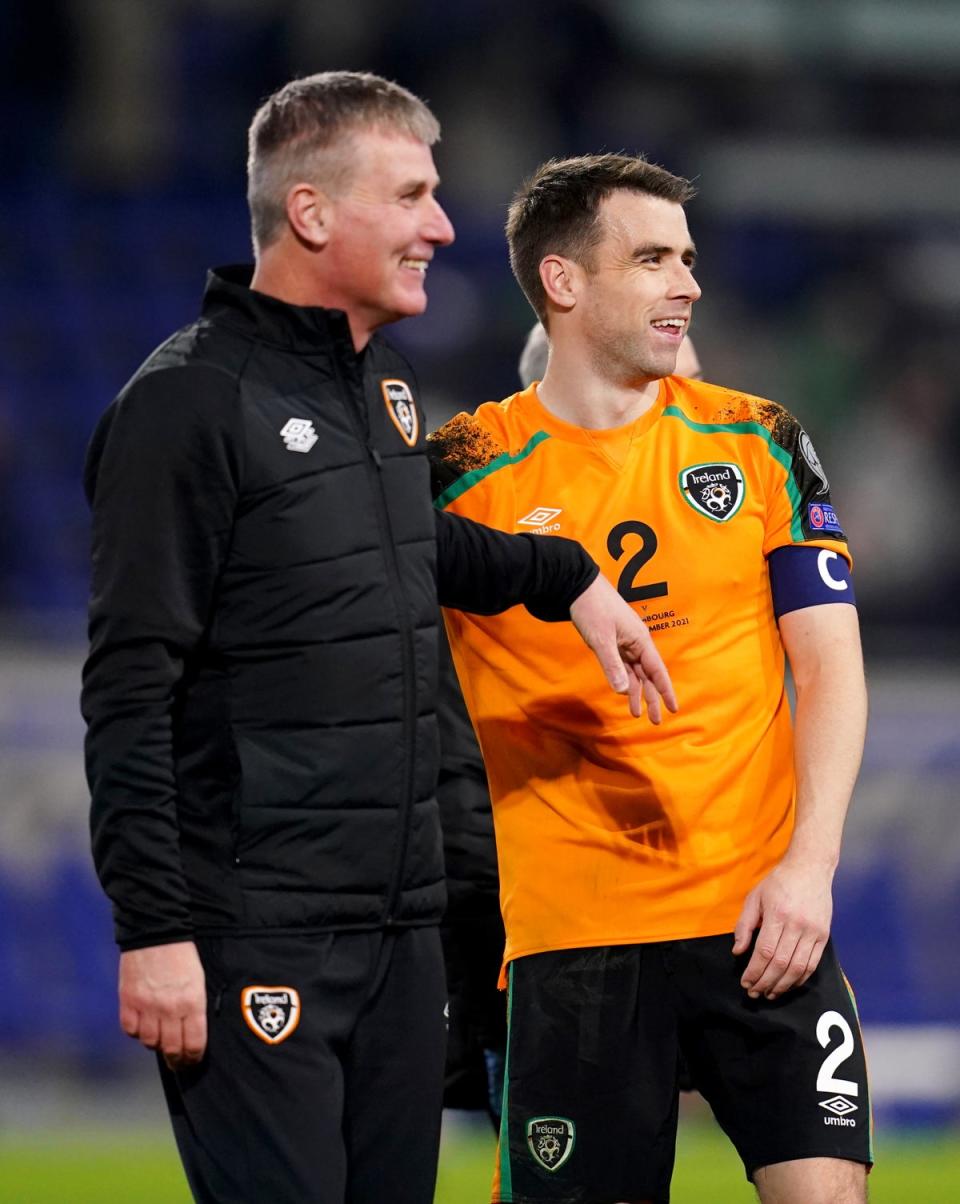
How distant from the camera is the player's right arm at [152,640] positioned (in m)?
2.90

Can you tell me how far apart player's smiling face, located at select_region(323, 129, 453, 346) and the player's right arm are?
0.94ft

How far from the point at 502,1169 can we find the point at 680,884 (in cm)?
65

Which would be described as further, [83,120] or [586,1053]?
[83,120]

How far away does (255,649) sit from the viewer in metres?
3.07

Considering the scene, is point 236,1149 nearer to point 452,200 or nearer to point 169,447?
point 169,447

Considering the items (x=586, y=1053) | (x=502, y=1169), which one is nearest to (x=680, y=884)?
(x=586, y=1053)

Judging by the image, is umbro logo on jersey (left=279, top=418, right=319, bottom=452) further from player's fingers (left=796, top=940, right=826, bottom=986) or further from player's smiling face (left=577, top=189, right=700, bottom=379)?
player's fingers (left=796, top=940, right=826, bottom=986)

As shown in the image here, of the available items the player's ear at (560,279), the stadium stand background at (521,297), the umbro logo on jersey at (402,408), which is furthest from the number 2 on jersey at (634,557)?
the stadium stand background at (521,297)

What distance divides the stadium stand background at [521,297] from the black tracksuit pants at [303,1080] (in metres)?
5.67

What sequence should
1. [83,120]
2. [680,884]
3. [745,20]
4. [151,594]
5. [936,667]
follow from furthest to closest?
[745,20]
[83,120]
[936,667]
[680,884]
[151,594]

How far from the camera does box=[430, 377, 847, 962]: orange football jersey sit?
12.4 ft

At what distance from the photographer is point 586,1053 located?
12.4 ft

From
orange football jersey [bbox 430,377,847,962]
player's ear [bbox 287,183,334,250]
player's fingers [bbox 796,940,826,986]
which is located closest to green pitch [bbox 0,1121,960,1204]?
orange football jersey [bbox 430,377,847,962]

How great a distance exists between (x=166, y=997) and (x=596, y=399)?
163cm
